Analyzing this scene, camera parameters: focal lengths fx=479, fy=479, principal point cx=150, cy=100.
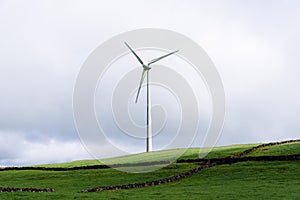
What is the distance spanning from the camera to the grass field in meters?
31.8

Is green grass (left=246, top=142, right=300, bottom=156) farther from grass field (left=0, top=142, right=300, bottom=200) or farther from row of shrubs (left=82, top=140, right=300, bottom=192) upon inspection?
row of shrubs (left=82, top=140, right=300, bottom=192)

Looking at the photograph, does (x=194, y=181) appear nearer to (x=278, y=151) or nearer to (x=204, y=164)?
(x=204, y=164)

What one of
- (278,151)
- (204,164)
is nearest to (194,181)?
(204,164)

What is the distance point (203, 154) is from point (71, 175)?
18.2 metres

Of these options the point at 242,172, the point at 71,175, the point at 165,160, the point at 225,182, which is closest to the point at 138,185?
the point at 225,182

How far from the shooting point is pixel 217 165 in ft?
165

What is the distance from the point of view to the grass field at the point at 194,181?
31.8m

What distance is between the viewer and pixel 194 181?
140 ft

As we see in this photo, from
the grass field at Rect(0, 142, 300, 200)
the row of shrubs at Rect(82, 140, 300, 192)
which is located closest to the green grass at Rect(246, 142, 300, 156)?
the grass field at Rect(0, 142, 300, 200)

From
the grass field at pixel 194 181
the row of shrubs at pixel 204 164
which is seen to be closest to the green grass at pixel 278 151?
the grass field at pixel 194 181

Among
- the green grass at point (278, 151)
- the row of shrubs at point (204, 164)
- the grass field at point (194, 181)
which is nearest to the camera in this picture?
the grass field at point (194, 181)

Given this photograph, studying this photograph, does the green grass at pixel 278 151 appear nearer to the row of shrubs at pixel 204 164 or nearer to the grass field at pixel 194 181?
the grass field at pixel 194 181

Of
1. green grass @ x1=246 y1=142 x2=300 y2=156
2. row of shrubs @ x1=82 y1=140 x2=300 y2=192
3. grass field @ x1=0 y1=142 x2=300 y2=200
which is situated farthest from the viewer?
green grass @ x1=246 y1=142 x2=300 y2=156

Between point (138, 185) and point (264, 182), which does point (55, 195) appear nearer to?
point (138, 185)
